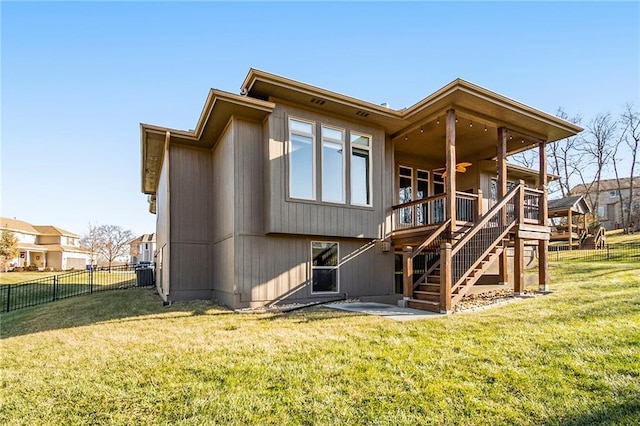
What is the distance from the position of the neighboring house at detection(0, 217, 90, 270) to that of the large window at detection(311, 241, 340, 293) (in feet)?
115

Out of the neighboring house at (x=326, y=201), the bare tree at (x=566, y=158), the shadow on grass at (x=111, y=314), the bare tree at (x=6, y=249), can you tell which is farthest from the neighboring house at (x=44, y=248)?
the bare tree at (x=566, y=158)

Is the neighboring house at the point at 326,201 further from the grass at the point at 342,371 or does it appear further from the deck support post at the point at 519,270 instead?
the grass at the point at 342,371

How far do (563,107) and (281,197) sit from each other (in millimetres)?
34006

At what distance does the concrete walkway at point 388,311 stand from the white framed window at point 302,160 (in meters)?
2.62

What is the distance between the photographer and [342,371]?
4047 millimetres

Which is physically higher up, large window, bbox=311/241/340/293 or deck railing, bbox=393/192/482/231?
deck railing, bbox=393/192/482/231

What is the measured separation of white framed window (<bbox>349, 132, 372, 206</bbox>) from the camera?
9.48 m

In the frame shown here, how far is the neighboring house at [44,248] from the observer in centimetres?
3527

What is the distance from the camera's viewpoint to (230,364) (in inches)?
172

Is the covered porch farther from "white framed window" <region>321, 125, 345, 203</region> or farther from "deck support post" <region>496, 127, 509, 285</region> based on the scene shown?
"white framed window" <region>321, 125, 345, 203</region>

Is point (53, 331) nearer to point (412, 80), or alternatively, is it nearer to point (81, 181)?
point (412, 80)

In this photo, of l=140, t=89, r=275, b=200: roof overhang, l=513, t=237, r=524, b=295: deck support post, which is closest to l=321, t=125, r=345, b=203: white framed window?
l=140, t=89, r=275, b=200: roof overhang

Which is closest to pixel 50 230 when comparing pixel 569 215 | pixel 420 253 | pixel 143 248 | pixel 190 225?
pixel 143 248

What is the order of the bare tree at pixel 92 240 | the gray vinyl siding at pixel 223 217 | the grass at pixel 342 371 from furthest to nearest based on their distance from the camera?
1. the bare tree at pixel 92 240
2. the gray vinyl siding at pixel 223 217
3. the grass at pixel 342 371
